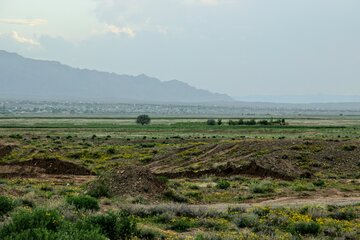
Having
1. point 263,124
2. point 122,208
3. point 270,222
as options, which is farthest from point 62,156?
point 263,124

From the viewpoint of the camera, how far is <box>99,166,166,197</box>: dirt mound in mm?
24562

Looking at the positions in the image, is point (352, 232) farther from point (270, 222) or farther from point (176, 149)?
point (176, 149)

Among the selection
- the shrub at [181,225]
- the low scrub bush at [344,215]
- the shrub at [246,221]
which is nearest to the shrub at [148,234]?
the shrub at [181,225]

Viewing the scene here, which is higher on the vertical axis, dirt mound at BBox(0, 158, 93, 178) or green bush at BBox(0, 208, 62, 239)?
green bush at BBox(0, 208, 62, 239)

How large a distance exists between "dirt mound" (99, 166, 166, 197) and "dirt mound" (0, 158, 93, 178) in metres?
13.0

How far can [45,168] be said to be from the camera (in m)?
40.5

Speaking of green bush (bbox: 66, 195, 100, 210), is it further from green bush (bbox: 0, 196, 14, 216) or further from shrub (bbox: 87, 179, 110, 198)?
shrub (bbox: 87, 179, 110, 198)

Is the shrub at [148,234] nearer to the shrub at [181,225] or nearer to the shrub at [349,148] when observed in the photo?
the shrub at [181,225]

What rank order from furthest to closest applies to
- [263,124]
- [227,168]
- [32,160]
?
[263,124] → [32,160] → [227,168]

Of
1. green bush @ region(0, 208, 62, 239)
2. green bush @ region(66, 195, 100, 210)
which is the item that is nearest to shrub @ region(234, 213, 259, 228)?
green bush @ region(66, 195, 100, 210)

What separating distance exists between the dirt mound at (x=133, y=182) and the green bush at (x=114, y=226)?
9708 millimetres

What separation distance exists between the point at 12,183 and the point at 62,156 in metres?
17.6

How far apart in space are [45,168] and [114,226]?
2773 centimetres

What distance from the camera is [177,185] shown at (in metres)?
30.3
